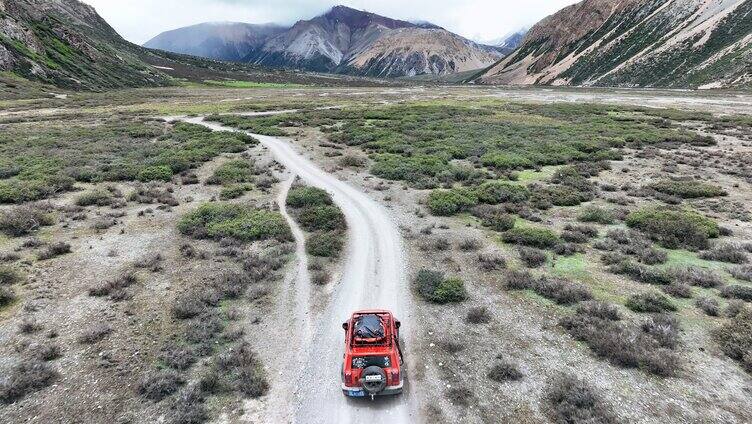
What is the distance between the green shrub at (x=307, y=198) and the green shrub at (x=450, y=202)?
8168 millimetres

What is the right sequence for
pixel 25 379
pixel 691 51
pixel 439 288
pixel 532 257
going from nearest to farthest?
pixel 25 379 < pixel 439 288 < pixel 532 257 < pixel 691 51

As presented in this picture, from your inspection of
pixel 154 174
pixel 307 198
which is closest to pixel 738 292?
pixel 307 198

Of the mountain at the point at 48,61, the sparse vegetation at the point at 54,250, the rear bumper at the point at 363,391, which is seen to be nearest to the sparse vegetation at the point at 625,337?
the rear bumper at the point at 363,391

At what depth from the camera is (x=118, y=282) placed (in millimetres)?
20312

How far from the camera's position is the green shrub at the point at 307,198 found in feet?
107

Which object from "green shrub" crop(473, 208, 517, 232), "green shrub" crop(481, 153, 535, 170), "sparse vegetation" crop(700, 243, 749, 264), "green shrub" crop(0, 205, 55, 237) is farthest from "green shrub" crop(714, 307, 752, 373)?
"green shrub" crop(0, 205, 55, 237)

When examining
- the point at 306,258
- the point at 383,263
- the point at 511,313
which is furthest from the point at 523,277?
the point at 306,258

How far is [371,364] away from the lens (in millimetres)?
13430

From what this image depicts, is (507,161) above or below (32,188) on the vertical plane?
above

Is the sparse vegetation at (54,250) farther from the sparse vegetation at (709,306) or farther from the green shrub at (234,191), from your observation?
the sparse vegetation at (709,306)

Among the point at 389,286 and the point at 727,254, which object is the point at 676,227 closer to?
the point at 727,254

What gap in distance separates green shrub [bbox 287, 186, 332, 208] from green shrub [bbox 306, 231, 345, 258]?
597 cm

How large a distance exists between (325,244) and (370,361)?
12.4 metres

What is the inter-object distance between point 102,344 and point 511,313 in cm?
1668
